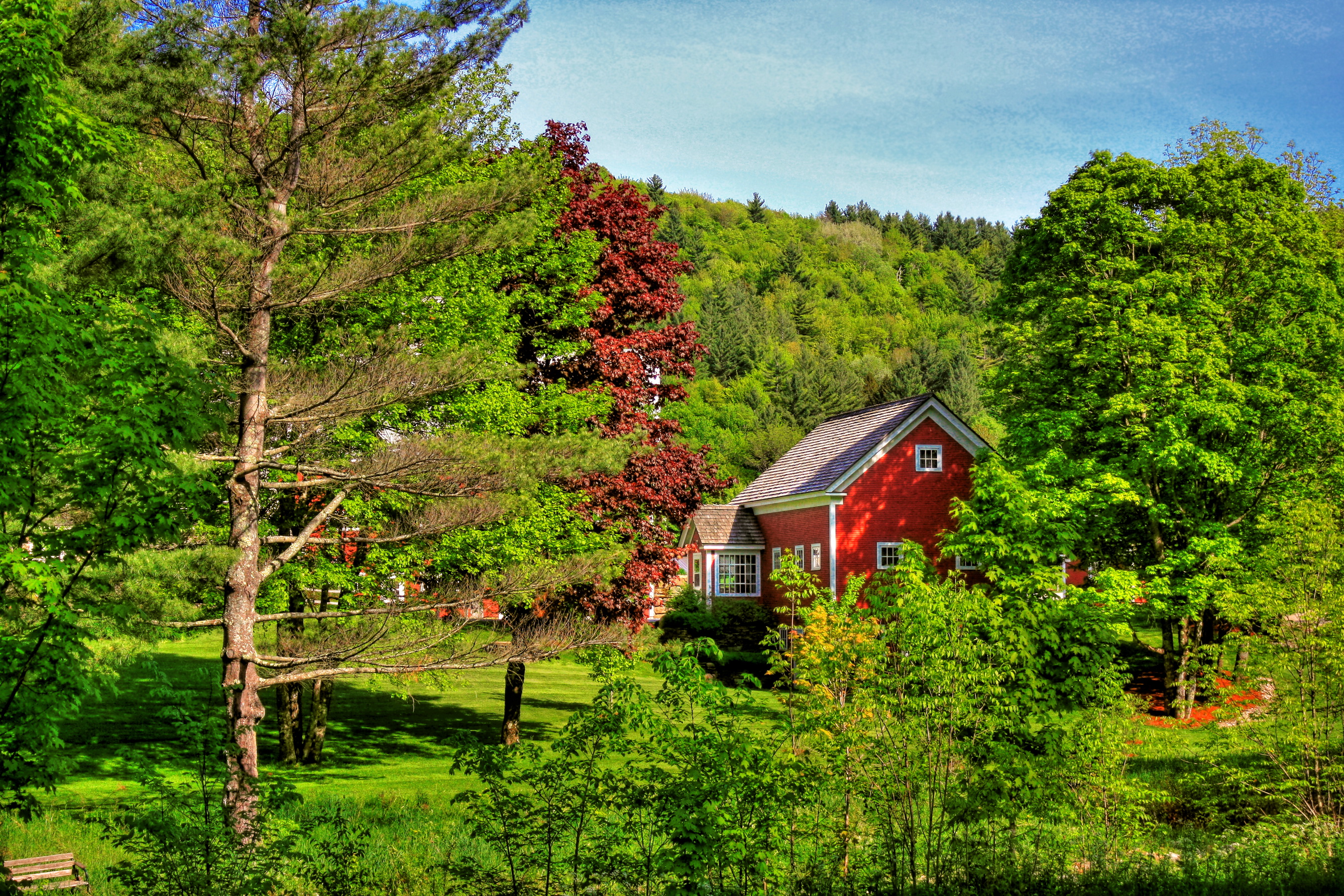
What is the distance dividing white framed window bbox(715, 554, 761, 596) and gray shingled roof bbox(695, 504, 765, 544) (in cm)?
56

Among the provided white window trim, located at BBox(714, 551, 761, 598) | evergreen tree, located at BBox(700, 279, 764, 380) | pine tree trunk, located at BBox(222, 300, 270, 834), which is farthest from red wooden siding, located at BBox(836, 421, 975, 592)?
evergreen tree, located at BBox(700, 279, 764, 380)

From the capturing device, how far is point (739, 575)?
35219mm

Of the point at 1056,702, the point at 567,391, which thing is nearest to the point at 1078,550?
the point at 567,391

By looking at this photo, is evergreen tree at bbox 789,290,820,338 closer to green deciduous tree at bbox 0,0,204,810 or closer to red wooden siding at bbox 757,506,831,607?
red wooden siding at bbox 757,506,831,607

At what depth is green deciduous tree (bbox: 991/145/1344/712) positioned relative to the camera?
2259cm

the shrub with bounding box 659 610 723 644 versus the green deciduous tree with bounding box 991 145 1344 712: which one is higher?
the green deciduous tree with bounding box 991 145 1344 712

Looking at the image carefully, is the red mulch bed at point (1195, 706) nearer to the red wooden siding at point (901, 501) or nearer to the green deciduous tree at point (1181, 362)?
the green deciduous tree at point (1181, 362)

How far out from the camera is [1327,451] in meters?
23.9

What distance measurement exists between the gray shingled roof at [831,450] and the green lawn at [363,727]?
7.98 m

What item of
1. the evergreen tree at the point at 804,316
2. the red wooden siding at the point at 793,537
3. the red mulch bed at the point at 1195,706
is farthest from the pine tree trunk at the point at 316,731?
the evergreen tree at the point at 804,316

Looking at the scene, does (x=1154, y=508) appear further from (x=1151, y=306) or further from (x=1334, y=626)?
(x=1334, y=626)

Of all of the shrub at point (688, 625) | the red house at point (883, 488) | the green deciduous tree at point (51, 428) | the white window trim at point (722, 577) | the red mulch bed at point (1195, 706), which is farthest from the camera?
the white window trim at point (722, 577)

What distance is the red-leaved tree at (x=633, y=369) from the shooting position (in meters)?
19.2

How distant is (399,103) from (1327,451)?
22984mm
